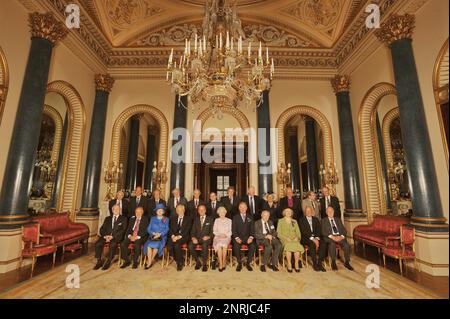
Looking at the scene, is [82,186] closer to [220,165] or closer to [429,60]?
[220,165]

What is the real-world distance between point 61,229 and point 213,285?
177 inches

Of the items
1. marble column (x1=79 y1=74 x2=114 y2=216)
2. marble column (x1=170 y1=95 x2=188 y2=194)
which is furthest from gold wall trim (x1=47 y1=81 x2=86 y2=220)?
marble column (x1=170 y1=95 x2=188 y2=194)

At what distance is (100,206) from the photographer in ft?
23.3

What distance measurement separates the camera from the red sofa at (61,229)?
495 centimetres

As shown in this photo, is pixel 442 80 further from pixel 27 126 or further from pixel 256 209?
pixel 27 126

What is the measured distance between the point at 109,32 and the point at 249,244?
8.19m

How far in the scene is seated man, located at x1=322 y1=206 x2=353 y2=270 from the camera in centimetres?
444

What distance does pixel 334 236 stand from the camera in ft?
15.0

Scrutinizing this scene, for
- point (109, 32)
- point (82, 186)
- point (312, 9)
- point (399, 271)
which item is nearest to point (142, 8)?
point (109, 32)

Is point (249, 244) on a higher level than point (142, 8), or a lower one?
lower

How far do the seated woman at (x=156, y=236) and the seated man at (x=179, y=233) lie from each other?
15cm

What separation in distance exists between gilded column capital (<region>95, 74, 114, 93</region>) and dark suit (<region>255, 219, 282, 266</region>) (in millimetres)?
6721

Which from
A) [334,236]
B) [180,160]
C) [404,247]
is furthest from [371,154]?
[180,160]

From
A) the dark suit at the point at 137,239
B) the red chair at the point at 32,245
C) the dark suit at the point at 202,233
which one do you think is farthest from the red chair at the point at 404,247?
the red chair at the point at 32,245
